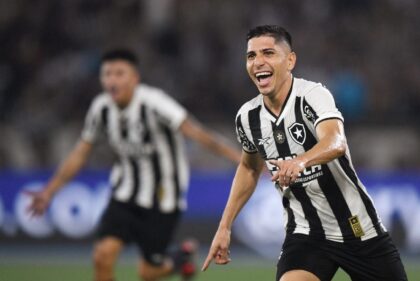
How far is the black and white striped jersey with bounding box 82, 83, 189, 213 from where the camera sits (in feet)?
27.3

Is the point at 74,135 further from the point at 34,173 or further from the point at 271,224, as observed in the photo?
the point at 271,224

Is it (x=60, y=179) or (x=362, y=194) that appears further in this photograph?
(x=60, y=179)

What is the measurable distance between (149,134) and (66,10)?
8669mm

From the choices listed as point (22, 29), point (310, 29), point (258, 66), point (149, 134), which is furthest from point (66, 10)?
point (258, 66)

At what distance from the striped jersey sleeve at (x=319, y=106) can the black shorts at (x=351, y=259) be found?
74cm

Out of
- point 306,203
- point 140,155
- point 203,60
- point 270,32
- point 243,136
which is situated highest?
point 203,60

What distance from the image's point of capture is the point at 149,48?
16062 mm

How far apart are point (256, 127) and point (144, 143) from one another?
2.86 meters

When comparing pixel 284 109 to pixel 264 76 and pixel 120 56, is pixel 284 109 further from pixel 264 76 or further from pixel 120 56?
pixel 120 56

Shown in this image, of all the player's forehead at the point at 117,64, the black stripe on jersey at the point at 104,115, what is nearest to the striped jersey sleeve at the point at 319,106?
the player's forehead at the point at 117,64

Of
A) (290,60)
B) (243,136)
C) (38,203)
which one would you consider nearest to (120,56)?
(38,203)

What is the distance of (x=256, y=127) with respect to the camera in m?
5.63

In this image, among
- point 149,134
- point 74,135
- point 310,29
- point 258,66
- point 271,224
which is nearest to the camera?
point 258,66

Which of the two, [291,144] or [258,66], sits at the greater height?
[258,66]
